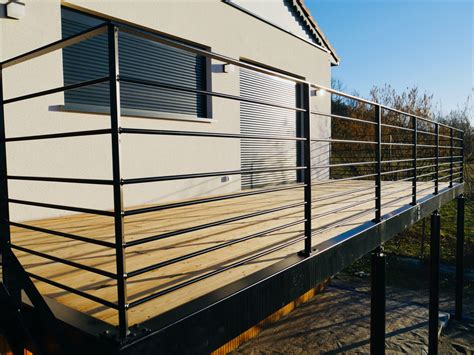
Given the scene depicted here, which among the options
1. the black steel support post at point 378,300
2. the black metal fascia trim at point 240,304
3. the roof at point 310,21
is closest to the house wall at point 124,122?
the roof at point 310,21

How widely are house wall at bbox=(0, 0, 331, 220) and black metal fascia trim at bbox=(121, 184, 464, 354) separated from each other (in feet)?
9.65

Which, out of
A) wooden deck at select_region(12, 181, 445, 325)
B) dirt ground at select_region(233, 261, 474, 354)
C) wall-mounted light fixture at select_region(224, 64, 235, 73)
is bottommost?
dirt ground at select_region(233, 261, 474, 354)

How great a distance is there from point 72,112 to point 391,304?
315 inches

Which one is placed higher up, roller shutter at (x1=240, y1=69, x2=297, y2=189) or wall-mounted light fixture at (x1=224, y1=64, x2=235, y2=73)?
wall-mounted light fixture at (x1=224, y1=64, x2=235, y2=73)

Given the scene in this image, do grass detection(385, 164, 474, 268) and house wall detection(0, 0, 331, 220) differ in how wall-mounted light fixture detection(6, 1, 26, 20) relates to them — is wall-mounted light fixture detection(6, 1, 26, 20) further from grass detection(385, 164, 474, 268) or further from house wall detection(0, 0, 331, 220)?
grass detection(385, 164, 474, 268)

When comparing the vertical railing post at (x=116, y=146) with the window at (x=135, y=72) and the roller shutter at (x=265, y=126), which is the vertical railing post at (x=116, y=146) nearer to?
the window at (x=135, y=72)

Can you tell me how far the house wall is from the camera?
3850 mm

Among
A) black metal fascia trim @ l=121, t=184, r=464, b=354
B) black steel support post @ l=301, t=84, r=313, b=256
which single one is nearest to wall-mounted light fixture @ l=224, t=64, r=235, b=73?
black metal fascia trim @ l=121, t=184, r=464, b=354

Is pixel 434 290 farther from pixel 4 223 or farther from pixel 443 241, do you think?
pixel 4 223

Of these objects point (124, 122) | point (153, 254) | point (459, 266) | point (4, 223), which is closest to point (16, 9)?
point (124, 122)

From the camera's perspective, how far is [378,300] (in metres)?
3.76

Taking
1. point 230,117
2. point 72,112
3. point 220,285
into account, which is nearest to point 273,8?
point 230,117

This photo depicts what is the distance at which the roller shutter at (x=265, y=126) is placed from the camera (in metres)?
7.39

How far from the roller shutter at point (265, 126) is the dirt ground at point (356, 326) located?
3.04 meters
